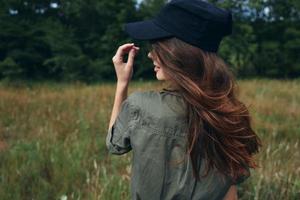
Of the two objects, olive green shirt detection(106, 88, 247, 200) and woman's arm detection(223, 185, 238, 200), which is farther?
woman's arm detection(223, 185, 238, 200)

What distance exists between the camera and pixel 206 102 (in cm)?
160

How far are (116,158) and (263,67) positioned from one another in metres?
26.2

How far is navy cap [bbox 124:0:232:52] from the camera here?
164 cm

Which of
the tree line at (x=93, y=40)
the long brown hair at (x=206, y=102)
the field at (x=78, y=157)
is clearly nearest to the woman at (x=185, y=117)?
the long brown hair at (x=206, y=102)

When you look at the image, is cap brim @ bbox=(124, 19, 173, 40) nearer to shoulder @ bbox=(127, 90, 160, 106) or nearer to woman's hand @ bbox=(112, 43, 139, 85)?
woman's hand @ bbox=(112, 43, 139, 85)

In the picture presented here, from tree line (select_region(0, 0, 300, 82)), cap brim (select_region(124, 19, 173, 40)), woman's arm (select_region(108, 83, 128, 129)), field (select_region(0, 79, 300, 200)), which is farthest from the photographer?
tree line (select_region(0, 0, 300, 82))

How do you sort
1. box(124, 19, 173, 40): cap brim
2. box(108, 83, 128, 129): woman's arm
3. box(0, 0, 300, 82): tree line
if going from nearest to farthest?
box(124, 19, 173, 40): cap brim
box(108, 83, 128, 129): woman's arm
box(0, 0, 300, 82): tree line

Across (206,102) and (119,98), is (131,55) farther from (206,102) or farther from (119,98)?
(206,102)

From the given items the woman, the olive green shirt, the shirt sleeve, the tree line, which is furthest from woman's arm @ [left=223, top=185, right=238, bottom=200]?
the tree line

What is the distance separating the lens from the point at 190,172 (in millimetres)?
1617

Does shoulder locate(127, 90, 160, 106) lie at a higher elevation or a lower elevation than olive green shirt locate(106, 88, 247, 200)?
higher

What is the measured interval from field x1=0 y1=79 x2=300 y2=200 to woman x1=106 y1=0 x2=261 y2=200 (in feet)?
1.88

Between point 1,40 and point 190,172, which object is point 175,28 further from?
point 1,40

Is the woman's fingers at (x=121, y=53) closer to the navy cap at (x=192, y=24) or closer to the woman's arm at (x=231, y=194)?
the navy cap at (x=192, y=24)
